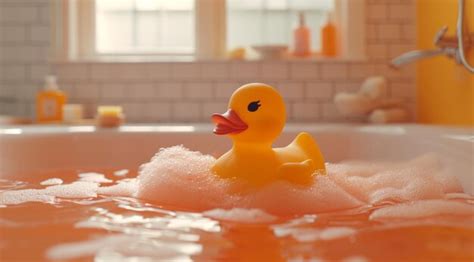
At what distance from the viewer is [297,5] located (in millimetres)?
2617

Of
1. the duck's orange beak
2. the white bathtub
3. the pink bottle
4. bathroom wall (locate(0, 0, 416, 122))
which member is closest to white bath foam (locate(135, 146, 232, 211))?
the duck's orange beak

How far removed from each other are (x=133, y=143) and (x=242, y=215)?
1.05 meters

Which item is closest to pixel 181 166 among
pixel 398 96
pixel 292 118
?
pixel 292 118

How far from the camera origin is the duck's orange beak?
1.06 meters

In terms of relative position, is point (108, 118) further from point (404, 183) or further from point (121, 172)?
point (404, 183)

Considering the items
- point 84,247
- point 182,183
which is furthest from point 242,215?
point 84,247

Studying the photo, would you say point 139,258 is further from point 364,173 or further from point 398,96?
point 398,96

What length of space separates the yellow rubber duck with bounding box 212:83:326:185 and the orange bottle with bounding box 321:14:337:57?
1435mm

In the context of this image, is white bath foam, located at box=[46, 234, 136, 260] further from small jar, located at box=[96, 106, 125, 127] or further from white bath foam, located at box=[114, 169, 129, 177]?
small jar, located at box=[96, 106, 125, 127]

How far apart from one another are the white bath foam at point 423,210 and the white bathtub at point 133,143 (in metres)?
0.62

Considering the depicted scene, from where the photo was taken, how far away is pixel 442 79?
7.04 feet

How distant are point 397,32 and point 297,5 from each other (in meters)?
0.49

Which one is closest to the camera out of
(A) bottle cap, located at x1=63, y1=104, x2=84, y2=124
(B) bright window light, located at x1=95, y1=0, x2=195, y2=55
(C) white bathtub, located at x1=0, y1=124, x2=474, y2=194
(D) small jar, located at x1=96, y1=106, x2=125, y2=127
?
(C) white bathtub, located at x1=0, y1=124, x2=474, y2=194

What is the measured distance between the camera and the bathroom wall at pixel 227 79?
246 cm
